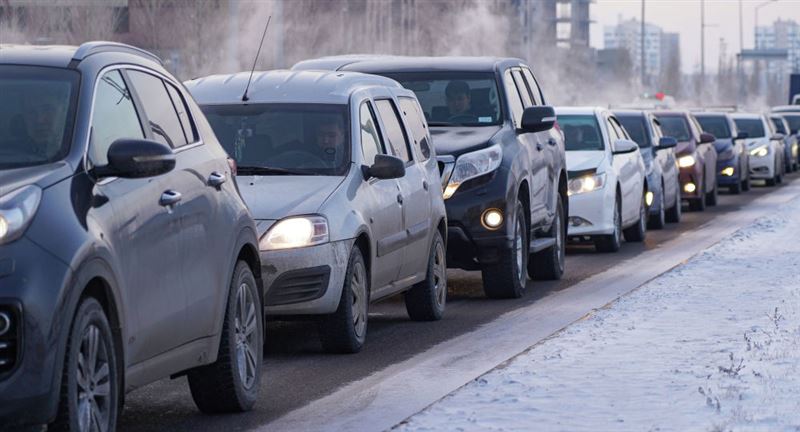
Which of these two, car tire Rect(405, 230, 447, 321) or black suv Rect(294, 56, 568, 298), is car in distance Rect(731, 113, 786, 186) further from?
car tire Rect(405, 230, 447, 321)

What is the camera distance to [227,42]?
71.0 m

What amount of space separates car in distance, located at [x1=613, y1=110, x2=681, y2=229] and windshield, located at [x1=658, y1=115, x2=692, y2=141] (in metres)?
2.81

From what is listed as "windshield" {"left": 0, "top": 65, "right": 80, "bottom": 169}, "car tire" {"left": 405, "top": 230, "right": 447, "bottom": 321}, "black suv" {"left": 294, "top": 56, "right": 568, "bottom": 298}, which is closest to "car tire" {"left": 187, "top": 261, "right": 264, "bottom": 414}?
"windshield" {"left": 0, "top": 65, "right": 80, "bottom": 169}

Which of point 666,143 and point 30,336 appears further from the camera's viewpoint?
point 666,143

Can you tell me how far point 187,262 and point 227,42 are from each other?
208 ft

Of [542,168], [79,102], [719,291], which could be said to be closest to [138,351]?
[79,102]

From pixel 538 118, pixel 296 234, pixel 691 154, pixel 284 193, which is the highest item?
pixel 538 118

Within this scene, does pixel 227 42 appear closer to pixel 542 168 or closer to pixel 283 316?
pixel 542 168

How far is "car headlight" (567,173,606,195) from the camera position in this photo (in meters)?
21.2

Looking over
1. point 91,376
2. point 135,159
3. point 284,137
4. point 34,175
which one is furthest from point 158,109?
point 284,137

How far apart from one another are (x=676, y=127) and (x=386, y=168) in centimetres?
2037

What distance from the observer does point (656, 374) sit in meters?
9.55

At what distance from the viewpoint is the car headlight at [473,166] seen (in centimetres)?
1509

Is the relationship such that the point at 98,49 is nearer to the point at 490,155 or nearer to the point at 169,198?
the point at 169,198
